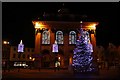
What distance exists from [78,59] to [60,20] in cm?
1712

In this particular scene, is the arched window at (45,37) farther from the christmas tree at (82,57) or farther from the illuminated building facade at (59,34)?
the christmas tree at (82,57)

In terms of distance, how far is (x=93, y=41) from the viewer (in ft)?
149

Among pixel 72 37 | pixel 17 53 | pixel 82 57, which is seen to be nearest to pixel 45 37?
pixel 72 37

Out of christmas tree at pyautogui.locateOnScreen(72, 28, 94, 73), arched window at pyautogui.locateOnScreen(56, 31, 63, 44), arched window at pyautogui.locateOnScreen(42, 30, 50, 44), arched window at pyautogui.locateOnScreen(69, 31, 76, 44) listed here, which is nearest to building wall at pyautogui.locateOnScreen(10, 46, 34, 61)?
arched window at pyautogui.locateOnScreen(42, 30, 50, 44)

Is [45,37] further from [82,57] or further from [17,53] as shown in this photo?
[82,57]

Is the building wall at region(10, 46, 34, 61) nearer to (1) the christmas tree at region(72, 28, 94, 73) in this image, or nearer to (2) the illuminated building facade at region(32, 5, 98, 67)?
(2) the illuminated building facade at region(32, 5, 98, 67)

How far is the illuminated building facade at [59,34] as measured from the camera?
4453 cm

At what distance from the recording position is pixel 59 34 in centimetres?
4572

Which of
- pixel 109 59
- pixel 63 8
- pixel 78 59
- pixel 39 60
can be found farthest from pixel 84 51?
pixel 109 59

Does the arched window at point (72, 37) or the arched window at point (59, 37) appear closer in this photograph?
the arched window at point (59, 37)

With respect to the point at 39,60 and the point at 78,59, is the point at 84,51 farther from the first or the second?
the point at 39,60

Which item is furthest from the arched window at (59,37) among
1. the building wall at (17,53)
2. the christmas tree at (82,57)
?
the christmas tree at (82,57)

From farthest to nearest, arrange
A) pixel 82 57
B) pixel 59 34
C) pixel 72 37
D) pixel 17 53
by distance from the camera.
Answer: pixel 17 53
pixel 72 37
pixel 59 34
pixel 82 57

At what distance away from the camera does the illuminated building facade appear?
44531 mm
